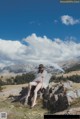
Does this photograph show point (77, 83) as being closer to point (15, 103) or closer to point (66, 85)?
point (66, 85)

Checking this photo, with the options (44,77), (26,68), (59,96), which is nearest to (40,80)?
(44,77)

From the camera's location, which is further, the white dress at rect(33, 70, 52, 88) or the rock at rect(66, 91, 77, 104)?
the white dress at rect(33, 70, 52, 88)

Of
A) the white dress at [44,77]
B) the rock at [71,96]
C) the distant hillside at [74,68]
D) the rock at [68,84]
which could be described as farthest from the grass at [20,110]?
the distant hillside at [74,68]

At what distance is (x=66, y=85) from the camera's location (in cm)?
1808

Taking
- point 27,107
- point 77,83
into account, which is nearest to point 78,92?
point 77,83

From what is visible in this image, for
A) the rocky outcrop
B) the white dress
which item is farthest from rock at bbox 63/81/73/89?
the white dress

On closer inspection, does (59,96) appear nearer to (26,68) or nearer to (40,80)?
(40,80)

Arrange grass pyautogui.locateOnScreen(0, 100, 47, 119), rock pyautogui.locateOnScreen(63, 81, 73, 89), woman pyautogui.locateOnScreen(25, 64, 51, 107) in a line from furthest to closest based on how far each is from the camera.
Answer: rock pyautogui.locateOnScreen(63, 81, 73, 89)
woman pyautogui.locateOnScreen(25, 64, 51, 107)
grass pyautogui.locateOnScreen(0, 100, 47, 119)

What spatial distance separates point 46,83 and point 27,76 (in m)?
0.61

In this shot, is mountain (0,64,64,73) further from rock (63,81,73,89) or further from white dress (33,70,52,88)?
rock (63,81,73,89)

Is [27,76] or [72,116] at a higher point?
[27,76]

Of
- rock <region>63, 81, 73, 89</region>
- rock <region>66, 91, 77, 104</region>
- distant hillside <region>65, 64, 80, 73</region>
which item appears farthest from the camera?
distant hillside <region>65, 64, 80, 73</region>

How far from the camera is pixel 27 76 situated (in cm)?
1816

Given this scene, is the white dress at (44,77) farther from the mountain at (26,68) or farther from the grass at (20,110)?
the grass at (20,110)
